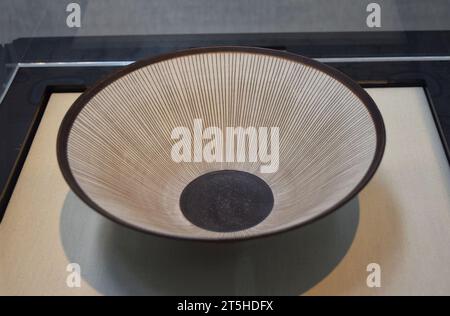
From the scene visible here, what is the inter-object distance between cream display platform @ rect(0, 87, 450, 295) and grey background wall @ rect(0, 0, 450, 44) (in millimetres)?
433

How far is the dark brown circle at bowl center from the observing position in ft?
2.69

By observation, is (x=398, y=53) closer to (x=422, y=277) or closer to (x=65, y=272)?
(x=422, y=277)

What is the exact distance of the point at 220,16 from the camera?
1.23 meters

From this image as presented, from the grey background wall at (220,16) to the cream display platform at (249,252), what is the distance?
0.43 metres

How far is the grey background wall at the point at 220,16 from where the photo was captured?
1213 mm

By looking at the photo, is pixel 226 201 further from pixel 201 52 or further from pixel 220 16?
pixel 220 16

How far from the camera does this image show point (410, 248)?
80 cm

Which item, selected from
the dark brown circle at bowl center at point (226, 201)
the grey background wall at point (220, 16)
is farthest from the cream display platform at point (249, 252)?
the grey background wall at point (220, 16)

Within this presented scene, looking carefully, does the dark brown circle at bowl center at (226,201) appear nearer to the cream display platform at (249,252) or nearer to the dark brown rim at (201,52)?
the cream display platform at (249,252)

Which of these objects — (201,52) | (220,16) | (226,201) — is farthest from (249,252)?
(220,16)

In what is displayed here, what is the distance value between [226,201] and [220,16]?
0.52 meters

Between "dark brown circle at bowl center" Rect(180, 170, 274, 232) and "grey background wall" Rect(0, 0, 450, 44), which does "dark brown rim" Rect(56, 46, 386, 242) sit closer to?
"dark brown circle at bowl center" Rect(180, 170, 274, 232)

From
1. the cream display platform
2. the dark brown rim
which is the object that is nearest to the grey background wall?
the dark brown rim

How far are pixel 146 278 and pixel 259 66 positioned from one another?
38cm
